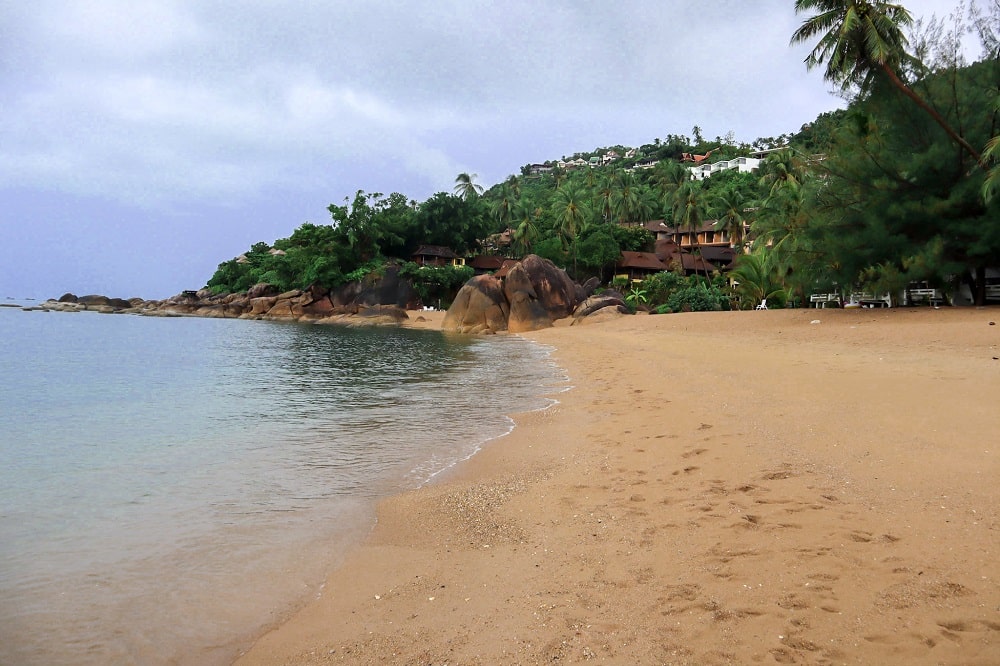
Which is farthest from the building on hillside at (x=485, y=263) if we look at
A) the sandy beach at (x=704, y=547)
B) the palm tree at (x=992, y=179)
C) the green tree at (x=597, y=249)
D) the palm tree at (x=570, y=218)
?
the sandy beach at (x=704, y=547)

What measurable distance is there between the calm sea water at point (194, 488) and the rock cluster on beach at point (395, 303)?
26.4 meters

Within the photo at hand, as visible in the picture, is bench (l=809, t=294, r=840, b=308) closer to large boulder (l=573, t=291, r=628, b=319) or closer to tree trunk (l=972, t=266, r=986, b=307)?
tree trunk (l=972, t=266, r=986, b=307)

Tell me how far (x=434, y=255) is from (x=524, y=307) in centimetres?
3213

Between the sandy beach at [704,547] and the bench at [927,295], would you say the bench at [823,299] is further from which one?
the sandy beach at [704,547]

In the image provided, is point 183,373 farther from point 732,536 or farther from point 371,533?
point 732,536

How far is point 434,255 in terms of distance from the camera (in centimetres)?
7312

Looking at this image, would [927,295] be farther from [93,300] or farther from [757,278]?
[93,300]

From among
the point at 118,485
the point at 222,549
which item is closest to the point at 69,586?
the point at 222,549

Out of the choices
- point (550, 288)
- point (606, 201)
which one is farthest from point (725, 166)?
point (550, 288)

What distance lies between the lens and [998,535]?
385 centimetres

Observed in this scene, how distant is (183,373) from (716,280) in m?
47.7

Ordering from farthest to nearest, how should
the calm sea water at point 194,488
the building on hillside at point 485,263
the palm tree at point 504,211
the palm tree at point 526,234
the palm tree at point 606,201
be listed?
the palm tree at point 504,211 < the palm tree at point 606,201 < the building on hillside at point 485,263 < the palm tree at point 526,234 < the calm sea water at point 194,488

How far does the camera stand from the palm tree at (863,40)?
854 inches

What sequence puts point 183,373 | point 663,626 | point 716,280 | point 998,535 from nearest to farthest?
point 663,626
point 998,535
point 183,373
point 716,280
